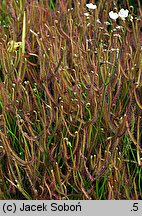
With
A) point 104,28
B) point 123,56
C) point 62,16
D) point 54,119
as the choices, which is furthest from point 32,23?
point 54,119

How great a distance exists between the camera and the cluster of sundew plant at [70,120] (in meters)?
2.05

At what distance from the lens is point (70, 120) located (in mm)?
2164

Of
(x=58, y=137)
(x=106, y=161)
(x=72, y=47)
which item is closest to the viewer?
(x=106, y=161)

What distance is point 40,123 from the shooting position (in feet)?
7.37

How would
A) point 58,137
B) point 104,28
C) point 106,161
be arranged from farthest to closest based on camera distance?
point 104,28
point 58,137
point 106,161

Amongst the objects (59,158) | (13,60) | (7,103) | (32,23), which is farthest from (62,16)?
(59,158)

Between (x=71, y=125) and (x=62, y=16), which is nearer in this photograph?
(x=71, y=125)

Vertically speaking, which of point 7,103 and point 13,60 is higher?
point 13,60

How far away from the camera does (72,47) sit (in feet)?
7.85

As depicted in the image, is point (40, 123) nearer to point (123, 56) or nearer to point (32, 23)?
point (123, 56)

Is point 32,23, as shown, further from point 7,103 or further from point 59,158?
point 59,158

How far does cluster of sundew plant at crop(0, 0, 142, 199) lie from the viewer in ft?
6.72

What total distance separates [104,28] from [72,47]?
0.38 meters

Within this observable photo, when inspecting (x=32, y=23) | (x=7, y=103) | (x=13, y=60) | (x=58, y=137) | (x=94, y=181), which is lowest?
(x=94, y=181)
